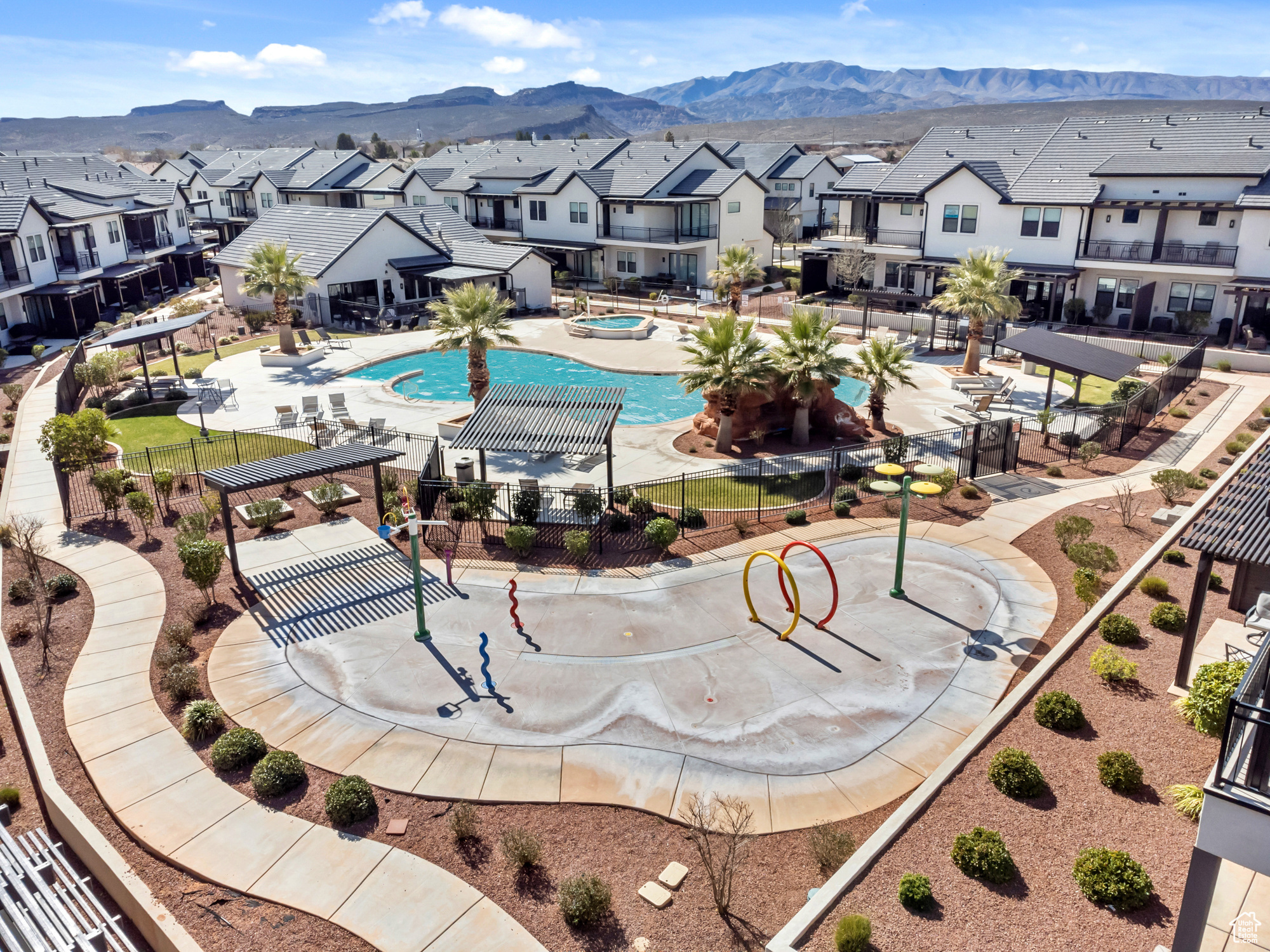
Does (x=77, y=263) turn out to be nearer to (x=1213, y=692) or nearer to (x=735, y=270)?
(x=735, y=270)

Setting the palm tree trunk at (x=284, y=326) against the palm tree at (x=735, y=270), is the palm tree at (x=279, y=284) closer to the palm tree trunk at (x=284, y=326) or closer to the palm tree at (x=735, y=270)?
the palm tree trunk at (x=284, y=326)

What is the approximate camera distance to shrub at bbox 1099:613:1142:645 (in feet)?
53.0

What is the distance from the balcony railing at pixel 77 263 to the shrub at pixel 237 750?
1946 inches

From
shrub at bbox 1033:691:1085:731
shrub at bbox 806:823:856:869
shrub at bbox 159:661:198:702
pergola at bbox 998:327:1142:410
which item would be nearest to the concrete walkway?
shrub at bbox 159:661:198:702

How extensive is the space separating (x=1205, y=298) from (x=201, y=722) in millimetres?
49981

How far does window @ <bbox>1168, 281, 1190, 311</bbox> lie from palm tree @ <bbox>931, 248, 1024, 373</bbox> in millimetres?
12630

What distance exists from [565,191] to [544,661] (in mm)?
55052

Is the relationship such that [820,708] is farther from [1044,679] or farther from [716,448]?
[716,448]

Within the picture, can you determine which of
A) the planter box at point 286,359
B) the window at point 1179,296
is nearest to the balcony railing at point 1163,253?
the window at point 1179,296

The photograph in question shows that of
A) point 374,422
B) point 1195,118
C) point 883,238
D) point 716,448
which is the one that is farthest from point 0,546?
point 1195,118

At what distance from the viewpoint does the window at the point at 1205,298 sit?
145ft

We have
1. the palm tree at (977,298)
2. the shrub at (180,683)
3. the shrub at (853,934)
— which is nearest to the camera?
the shrub at (853,934)

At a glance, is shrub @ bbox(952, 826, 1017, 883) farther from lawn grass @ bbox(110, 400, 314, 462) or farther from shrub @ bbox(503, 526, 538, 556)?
lawn grass @ bbox(110, 400, 314, 462)

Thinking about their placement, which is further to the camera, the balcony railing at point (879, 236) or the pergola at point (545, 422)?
the balcony railing at point (879, 236)
